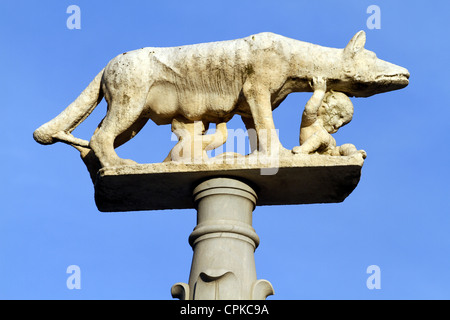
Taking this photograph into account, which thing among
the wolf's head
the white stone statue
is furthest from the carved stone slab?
the wolf's head

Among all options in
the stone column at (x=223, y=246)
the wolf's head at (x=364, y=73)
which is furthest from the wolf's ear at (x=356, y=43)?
the stone column at (x=223, y=246)

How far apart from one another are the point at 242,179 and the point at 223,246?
842 millimetres

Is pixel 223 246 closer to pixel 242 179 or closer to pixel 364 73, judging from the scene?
pixel 242 179

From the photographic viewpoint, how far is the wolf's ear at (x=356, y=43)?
9880mm

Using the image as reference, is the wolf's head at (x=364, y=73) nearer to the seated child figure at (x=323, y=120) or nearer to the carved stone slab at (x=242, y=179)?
the seated child figure at (x=323, y=120)

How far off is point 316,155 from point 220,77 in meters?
1.34

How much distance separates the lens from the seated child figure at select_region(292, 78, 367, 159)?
371 inches

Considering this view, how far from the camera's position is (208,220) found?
907 cm

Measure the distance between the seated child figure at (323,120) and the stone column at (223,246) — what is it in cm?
79

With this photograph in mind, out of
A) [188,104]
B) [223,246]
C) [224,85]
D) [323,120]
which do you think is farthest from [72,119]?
[323,120]
